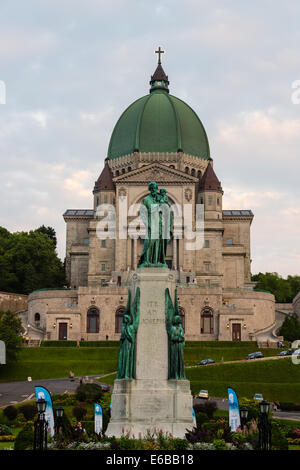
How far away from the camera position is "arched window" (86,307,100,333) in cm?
8231

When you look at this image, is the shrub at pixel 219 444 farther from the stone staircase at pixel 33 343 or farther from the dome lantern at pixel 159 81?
the dome lantern at pixel 159 81

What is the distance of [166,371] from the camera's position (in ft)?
80.4

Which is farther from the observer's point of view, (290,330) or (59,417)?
(290,330)

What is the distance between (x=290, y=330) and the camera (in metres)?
79.8

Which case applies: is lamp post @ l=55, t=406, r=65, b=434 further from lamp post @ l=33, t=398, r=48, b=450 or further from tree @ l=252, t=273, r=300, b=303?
tree @ l=252, t=273, r=300, b=303

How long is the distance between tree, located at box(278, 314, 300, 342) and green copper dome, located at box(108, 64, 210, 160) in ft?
107

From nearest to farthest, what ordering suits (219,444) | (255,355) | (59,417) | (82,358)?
1. (219,444)
2. (59,417)
3. (255,355)
4. (82,358)

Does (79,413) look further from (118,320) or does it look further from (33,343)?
(118,320)

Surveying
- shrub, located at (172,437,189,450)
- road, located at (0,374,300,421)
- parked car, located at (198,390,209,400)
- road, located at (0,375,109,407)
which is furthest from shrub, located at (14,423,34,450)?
parked car, located at (198,390,209,400)

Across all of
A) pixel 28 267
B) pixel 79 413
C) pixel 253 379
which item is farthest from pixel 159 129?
pixel 79 413

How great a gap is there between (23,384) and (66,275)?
47.4m

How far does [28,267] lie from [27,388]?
45.5 metres

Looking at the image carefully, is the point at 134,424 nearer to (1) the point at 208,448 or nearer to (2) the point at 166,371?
(2) the point at 166,371

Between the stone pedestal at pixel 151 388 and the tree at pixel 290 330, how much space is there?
56.1 metres
